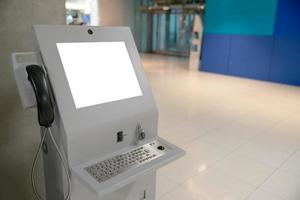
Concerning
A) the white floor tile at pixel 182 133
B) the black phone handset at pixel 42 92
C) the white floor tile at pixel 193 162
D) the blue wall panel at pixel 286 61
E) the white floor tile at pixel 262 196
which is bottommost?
the white floor tile at pixel 262 196

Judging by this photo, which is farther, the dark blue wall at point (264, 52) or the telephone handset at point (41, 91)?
the dark blue wall at point (264, 52)

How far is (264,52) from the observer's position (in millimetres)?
6691

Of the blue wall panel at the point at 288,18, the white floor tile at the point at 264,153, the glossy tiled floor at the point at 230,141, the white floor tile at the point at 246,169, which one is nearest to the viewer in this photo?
the glossy tiled floor at the point at 230,141

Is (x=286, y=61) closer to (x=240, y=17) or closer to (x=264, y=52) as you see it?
(x=264, y=52)

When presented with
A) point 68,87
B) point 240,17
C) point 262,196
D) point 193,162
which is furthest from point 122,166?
point 240,17

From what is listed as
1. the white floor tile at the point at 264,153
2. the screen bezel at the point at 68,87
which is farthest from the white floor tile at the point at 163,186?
the screen bezel at the point at 68,87

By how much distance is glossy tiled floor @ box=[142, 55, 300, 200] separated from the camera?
2156mm

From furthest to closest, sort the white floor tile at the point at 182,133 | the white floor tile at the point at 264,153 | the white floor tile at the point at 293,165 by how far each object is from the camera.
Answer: the white floor tile at the point at 182,133, the white floor tile at the point at 264,153, the white floor tile at the point at 293,165

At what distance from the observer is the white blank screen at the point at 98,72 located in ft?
3.34

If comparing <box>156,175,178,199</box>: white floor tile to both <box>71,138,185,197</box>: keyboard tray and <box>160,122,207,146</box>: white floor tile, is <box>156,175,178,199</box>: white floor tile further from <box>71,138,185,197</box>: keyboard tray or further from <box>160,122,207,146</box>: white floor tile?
<box>71,138,185,197</box>: keyboard tray

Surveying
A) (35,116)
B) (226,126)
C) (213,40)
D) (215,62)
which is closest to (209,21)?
(213,40)

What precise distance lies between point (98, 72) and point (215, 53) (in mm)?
7063

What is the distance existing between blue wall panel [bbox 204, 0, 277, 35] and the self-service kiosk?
6.30 metres

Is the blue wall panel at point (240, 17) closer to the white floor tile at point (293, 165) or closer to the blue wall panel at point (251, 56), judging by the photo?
the blue wall panel at point (251, 56)
